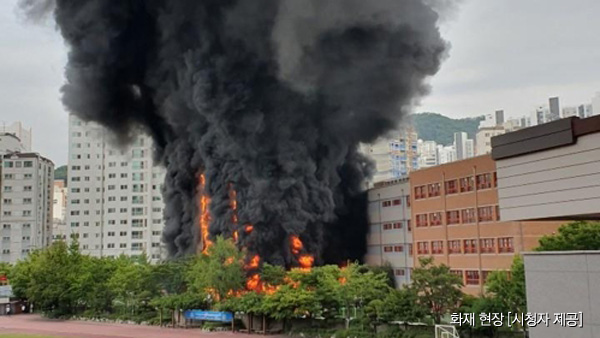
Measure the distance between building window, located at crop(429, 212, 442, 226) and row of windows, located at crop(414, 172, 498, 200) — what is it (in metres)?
1.51

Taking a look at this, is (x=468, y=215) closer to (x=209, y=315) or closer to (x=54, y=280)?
(x=209, y=315)

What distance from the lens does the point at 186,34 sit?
60094mm

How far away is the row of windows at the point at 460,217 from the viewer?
1825 inches

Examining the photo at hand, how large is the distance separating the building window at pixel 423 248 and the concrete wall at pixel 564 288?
122ft

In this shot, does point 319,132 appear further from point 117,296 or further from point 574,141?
point 574,141

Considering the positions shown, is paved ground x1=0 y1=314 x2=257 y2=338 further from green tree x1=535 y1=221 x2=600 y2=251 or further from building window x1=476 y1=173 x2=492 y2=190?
building window x1=476 y1=173 x2=492 y2=190

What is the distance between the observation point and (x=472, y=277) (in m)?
48.2

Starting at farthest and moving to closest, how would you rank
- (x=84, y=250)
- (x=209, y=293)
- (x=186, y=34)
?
(x=84, y=250)
(x=186, y=34)
(x=209, y=293)

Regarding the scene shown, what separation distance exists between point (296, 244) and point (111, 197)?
53187 millimetres

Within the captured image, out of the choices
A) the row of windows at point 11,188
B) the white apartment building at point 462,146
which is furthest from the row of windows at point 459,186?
the white apartment building at point 462,146

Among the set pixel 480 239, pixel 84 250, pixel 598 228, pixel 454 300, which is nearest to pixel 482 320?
pixel 454 300

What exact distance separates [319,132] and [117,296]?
931 inches

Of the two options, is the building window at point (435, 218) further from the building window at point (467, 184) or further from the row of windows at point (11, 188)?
the row of windows at point (11, 188)

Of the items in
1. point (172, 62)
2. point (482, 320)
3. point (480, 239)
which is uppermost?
point (172, 62)
